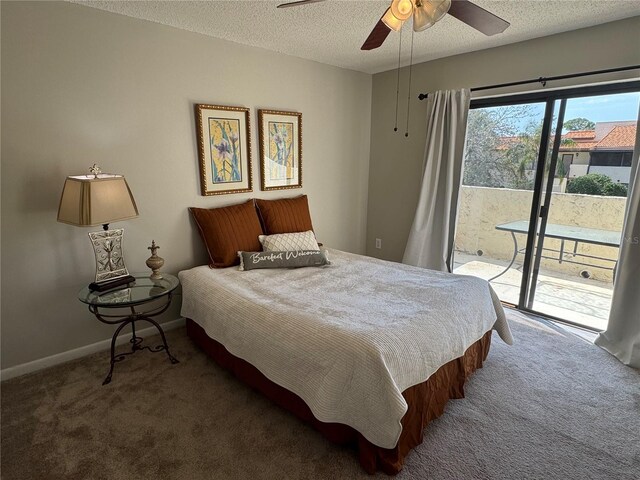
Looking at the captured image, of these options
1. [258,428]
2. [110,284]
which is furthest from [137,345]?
[258,428]

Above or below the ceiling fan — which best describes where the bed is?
below

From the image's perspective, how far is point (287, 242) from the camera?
10.0 feet

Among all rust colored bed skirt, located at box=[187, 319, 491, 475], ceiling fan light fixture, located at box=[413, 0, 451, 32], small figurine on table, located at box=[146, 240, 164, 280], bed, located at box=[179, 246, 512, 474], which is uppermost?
ceiling fan light fixture, located at box=[413, 0, 451, 32]

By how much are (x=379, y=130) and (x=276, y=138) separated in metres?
1.45

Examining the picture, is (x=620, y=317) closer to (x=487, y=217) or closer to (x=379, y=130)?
(x=487, y=217)

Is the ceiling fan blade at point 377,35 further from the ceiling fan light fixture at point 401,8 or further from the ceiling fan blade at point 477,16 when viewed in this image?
the ceiling fan blade at point 477,16

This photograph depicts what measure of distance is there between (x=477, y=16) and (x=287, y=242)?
208 centimetres

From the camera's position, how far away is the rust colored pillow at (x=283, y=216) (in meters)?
3.27

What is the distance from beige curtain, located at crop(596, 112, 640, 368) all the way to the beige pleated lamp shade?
363cm

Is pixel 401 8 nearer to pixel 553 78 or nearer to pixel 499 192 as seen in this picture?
pixel 553 78

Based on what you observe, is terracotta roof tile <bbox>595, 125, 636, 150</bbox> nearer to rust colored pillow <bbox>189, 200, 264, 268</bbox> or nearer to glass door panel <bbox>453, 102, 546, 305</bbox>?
glass door panel <bbox>453, 102, 546, 305</bbox>

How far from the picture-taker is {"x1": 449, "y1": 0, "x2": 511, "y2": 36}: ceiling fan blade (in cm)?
164

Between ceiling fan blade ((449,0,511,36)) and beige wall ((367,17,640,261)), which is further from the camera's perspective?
beige wall ((367,17,640,261))

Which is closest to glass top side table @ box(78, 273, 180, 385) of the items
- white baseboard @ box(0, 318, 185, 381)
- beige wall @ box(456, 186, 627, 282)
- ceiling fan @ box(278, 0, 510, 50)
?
white baseboard @ box(0, 318, 185, 381)
